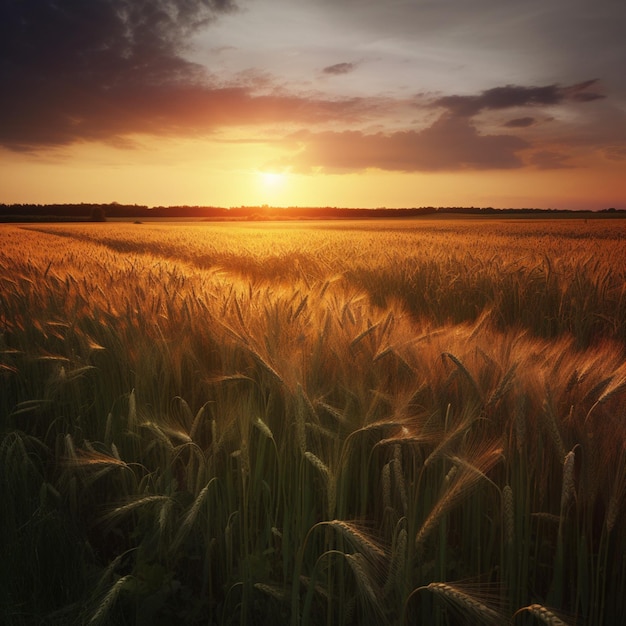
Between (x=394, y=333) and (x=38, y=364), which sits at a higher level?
(x=394, y=333)

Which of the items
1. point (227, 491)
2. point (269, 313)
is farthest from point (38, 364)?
point (227, 491)

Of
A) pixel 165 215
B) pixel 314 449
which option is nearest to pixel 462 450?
pixel 314 449

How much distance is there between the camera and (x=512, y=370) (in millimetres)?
1653

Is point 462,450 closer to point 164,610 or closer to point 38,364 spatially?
point 164,610

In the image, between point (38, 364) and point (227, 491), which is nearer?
point (227, 491)

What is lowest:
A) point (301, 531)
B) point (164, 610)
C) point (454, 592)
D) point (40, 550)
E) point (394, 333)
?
point (164, 610)

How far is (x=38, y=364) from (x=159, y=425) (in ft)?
5.50

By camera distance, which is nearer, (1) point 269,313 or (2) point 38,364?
(1) point 269,313

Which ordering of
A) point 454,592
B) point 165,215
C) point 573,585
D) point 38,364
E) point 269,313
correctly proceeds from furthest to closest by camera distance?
point 165,215, point 38,364, point 269,313, point 573,585, point 454,592

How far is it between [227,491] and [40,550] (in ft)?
2.07

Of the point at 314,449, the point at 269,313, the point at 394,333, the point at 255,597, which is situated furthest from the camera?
the point at 269,313

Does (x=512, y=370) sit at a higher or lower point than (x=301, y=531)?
higher

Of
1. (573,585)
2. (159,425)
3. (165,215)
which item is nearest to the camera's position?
(573,585)

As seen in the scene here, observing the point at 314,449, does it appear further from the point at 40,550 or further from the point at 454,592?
the point at 40,550
